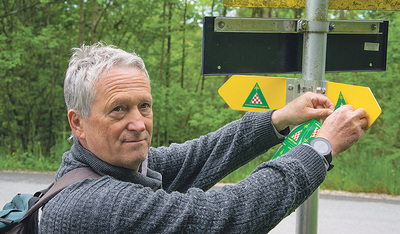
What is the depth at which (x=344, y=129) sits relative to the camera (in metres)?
1.84

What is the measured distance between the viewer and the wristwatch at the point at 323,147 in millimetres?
1808

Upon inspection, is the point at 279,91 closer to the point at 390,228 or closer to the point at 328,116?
the point at 328,116

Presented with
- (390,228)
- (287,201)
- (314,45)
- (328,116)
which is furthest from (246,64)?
(390,228)

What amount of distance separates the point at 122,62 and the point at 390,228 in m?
4.12

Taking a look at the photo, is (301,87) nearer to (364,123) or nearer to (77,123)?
(364,123)

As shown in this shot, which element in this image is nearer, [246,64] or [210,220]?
[210,220]

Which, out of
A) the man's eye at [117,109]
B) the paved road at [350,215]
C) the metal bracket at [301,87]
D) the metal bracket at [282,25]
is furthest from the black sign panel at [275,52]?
the paved road at [350,215]

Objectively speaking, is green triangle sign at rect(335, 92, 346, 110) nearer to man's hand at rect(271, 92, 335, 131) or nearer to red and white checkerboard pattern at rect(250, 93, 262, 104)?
man's hand at rect(271, 92, 335, 131)

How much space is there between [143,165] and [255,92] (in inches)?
29.3

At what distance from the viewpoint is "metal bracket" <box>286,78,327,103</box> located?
2.18 m

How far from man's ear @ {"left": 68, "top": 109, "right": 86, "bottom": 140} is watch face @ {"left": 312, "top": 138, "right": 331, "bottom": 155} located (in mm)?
983

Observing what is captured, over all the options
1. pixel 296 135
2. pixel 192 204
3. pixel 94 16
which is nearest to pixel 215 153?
pixel 296 135

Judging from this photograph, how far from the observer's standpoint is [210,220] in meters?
1.72

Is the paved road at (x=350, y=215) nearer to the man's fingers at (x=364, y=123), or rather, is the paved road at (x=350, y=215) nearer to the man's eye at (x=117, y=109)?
the man's fingers at (x=364, y=123)
